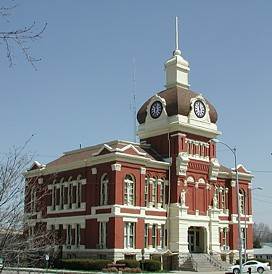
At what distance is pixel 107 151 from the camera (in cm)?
5556

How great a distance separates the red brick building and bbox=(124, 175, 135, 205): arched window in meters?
0.10

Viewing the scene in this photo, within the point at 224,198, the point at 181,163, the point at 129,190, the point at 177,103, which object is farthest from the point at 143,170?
the point at 224,198

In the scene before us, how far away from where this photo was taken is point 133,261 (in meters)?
50.3

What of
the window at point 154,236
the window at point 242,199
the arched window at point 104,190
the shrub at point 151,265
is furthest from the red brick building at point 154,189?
the shrub at point 151,265

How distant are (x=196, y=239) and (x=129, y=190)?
11.7m

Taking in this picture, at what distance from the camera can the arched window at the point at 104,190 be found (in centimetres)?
5528

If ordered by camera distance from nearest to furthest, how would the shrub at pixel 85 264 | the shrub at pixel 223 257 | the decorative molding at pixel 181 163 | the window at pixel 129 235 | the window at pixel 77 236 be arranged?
the shrub at pixel 85 264
the window at pixel 129 235
the window at pixel 77 236
the decorative molding at pixel 181 163
the shrub at pixel 223 257

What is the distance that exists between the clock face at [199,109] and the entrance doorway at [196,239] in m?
12.5

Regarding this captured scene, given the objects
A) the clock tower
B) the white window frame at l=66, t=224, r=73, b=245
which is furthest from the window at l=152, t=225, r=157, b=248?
the white window frame at l=66, t=224, r=73, b=245

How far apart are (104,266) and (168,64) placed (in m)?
26.6

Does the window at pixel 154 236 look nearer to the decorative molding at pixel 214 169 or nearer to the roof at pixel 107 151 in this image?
the roof at pixel 107 151

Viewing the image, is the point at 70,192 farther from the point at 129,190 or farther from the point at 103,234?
the point at 129,190

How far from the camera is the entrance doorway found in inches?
2407

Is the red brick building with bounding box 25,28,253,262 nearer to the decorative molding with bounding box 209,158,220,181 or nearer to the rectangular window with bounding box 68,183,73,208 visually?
the decorative molding with bounding box 209,158,220,181
